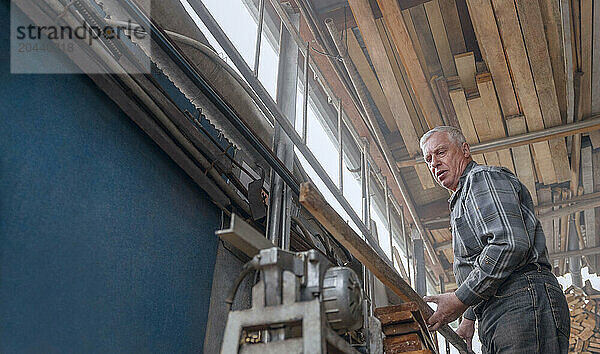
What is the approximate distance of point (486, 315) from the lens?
6.56 feet

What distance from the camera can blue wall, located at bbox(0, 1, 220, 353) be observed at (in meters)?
1.22

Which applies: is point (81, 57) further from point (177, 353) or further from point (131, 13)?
point (177, 353)

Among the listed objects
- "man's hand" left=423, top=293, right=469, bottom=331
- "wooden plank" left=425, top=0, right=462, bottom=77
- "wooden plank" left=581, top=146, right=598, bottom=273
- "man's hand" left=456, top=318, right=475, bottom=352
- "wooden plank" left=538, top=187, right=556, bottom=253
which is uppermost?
"wooden plank" left=425, top=0, right=462, bottom=77

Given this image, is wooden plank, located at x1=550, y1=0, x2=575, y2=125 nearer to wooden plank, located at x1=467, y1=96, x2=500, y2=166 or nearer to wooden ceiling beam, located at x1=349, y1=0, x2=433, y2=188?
wooden plank, located at x1=467, y1=96, x2=500, y2=166

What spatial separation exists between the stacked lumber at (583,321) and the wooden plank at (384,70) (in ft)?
9.76

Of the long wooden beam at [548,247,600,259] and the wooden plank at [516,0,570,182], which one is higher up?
the wooden plank at [516,0,570,182]

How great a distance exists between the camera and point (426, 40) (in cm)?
357

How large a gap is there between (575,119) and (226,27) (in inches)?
98.5

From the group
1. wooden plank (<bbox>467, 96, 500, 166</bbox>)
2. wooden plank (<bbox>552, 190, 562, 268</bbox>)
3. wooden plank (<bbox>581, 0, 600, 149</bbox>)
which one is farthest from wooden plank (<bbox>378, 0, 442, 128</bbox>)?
wooden plank (<bbox>552, 190, 562, 268</bbox>)

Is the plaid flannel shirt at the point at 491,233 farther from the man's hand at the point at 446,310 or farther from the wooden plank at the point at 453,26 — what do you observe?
the wooden plank at the point at 453,26

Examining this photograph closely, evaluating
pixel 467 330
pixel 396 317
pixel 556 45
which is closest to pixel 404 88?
pixel 556 45

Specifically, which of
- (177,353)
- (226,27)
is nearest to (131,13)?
(226,27)

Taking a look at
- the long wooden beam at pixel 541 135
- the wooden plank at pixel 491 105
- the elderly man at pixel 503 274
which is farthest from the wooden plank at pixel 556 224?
the elderly man at pixel 503 274

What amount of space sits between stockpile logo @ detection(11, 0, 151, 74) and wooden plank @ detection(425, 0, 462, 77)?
224 cm
